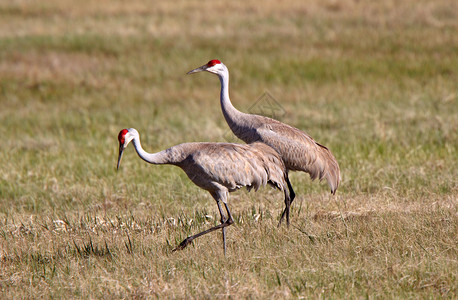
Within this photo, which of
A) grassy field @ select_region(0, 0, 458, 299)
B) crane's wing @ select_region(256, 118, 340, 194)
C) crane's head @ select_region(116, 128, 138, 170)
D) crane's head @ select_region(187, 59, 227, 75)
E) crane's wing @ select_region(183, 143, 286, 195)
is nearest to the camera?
grassy field @ select_region(0, 0, 458, 299)

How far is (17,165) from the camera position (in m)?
9.18

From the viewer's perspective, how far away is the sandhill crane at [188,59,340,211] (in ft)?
20.6

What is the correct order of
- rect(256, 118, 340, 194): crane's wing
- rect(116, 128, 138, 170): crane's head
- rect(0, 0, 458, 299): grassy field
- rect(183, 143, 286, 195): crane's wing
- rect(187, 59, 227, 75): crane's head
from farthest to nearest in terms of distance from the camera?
rect(187, 59, 227, 75): crane's head
rect(256, 118, 340, 194): crane's wing
rect(183, 143, 286, 195): crane's wing
rect(116, 128, 138, 170): crane's head
rect(0, 0, 458, 299): grassy field

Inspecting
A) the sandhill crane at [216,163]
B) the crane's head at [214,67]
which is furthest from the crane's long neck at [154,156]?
the crane's head at [214,67]

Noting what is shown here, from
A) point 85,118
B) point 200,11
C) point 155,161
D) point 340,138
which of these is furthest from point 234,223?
point 200,11

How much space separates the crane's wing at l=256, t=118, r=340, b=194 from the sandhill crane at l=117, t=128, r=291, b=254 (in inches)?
21.6

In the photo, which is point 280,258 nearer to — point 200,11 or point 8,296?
point 8,296

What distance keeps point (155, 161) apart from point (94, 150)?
4.77 meters

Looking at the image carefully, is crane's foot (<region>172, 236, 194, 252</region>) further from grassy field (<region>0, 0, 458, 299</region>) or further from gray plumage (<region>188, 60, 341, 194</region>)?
gray plumage (<region>188, 60, 341, 194</region>)

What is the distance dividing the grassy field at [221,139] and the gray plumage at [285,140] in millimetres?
448

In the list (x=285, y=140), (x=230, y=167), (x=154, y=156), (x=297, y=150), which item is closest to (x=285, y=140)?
(x=285, y=140)

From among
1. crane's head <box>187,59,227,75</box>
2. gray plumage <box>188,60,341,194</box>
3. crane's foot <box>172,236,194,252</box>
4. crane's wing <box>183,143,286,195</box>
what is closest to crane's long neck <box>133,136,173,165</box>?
crane's wing <box>183,143,286,195</box>

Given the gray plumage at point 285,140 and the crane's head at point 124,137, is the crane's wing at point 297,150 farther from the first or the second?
the crane's head at point 124,137

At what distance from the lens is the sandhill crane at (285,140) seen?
20.6 ft
